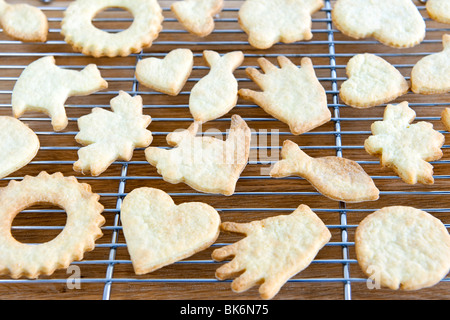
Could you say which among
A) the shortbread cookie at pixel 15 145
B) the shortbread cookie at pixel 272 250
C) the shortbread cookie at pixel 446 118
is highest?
the shortbread cookie at pixel 446 118

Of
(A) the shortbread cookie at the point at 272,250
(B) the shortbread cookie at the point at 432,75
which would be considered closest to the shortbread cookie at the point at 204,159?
(A) the shortbread cookie at the point at 272,250

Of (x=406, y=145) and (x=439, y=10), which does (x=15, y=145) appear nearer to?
(x=406, y=145)

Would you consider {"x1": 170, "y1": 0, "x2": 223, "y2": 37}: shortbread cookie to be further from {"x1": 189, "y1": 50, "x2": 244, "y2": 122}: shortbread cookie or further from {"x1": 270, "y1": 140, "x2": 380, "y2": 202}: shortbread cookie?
{"x1": 270, "y1": 140, "x2": 380, "y2": 202}: shortbread cookie

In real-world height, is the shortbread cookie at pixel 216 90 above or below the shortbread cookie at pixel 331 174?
above

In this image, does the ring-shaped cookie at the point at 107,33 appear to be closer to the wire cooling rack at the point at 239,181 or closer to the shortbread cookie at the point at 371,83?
the wire cooling rack at the point at 239,181

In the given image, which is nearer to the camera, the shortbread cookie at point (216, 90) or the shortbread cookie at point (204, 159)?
the shortbread cookie at point (204, 159)

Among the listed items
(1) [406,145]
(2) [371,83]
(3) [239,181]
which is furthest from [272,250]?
(2) [371,83]
